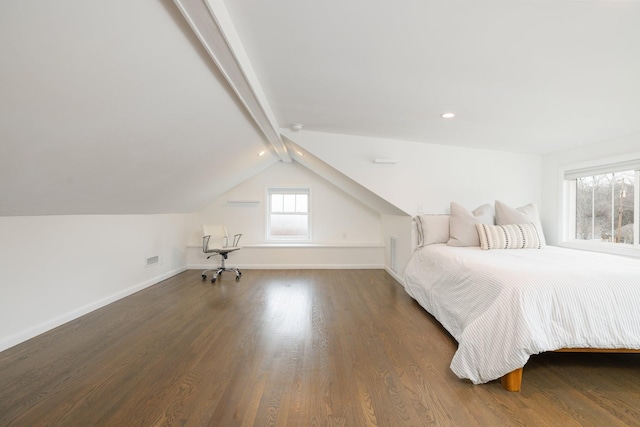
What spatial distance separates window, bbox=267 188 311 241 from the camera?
5.87 m

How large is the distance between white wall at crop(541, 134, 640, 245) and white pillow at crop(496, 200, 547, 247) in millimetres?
339

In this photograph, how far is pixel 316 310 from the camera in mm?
3188

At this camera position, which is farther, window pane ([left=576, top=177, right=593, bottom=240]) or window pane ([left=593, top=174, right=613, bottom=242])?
window pane ([left=576, top=177, right=593, bottom=240])

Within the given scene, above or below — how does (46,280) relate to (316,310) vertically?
above

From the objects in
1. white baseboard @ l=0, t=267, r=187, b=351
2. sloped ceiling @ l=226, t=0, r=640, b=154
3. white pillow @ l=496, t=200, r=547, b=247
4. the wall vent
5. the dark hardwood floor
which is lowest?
the dark hardwood floor

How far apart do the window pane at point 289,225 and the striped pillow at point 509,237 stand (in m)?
3.37

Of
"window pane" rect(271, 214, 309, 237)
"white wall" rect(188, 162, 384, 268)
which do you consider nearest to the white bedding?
"white wall" rect(188, 162, 384, 268)

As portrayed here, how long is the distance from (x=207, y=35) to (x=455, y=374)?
103 inches

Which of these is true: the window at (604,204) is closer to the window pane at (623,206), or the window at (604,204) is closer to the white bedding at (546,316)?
the window pane at (623,206)

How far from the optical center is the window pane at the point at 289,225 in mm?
5895

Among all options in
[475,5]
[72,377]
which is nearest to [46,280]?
[72,377]

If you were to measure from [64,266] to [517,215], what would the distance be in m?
4.99

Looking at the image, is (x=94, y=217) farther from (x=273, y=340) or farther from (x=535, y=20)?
(x=535, y=20)

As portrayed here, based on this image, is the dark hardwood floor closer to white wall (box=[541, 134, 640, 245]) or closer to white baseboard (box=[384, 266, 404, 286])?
white baseboard (box=[384, 266, 404, 286])
